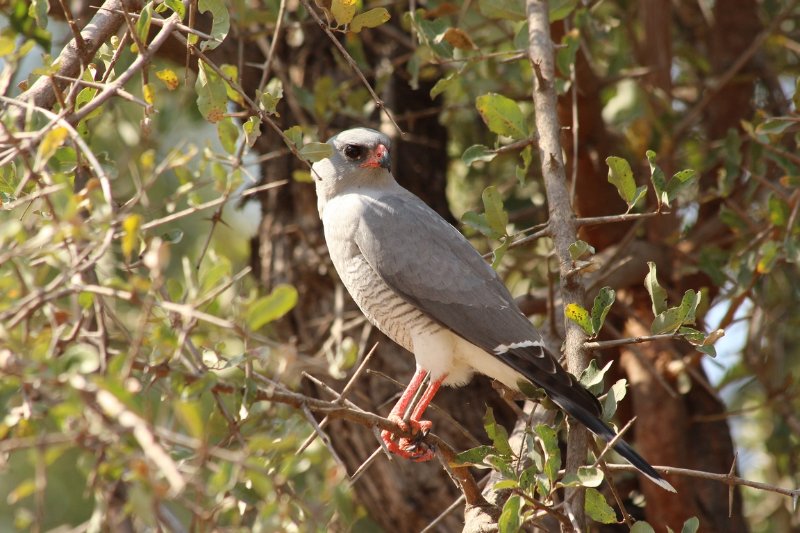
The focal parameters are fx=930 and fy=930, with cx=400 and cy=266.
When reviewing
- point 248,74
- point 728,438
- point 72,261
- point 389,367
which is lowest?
point 728,438

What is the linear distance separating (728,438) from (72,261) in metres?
3.74

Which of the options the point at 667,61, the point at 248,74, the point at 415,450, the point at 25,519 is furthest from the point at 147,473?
A: the point at 667,61

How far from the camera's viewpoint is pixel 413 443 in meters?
3.37

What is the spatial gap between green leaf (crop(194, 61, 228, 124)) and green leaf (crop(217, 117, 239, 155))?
1.31 feet

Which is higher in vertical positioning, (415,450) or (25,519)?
(25,519)

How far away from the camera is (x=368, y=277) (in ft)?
11.6

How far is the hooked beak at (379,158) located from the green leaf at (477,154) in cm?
49

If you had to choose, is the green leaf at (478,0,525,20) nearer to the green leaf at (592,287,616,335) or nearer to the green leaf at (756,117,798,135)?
the green leaf at (756,117,798,135)

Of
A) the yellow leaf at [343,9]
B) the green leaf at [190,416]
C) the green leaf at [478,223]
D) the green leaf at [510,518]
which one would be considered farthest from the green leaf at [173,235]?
the green leaf at [190,416]

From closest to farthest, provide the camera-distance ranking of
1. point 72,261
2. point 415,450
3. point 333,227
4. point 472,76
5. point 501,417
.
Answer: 1. point 72,261
2. point 415,450
3. point 333,227
4. point 501,417
5. point 472,76

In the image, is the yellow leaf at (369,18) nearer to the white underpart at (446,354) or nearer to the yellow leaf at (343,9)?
the yellow leaf at (343,9)

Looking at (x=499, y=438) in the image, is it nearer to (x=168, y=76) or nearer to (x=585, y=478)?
(x=585, y=478)

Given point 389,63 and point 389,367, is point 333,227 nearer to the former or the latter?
point 389,367

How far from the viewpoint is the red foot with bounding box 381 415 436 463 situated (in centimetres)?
330
